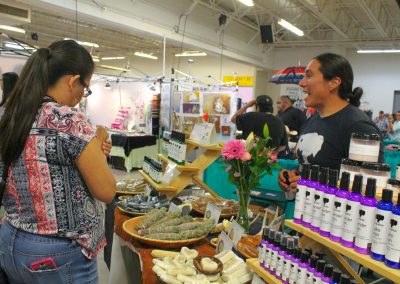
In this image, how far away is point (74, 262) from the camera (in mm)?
1239

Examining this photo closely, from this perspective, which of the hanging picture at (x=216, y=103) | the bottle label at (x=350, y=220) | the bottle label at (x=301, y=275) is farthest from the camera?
Answer: the hanging picture at (x=216, y=103)

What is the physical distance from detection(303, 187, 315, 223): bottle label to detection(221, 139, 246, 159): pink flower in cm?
60

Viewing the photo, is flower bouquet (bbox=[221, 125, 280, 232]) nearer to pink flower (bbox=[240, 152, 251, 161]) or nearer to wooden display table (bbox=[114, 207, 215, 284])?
pink flower (bbox=[240, 152, 251, 161])

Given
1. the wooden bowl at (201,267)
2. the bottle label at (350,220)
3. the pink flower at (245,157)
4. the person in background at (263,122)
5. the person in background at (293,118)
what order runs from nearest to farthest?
the bottle label at (350,220) → the wooden bowl at (201,267) → the pink flower at (245,157) → the person in background at (263,122) → the person in background at (293,118)

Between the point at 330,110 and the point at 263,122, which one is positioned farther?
the point at 263,122

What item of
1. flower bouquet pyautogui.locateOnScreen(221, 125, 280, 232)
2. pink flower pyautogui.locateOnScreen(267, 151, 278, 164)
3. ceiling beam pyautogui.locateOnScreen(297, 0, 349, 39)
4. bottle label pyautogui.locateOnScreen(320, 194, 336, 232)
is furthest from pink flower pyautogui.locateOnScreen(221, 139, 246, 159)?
ceiling beam pyautogui.locateOnScreen(297, 0, 349, 39)

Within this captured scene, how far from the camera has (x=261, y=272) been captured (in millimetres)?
1232

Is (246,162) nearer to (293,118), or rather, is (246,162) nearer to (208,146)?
(208,146)

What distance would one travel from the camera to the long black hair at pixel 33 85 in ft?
3.84

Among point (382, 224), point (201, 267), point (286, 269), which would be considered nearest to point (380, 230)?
point (382, 224)

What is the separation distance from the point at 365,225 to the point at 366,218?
0.02 meters

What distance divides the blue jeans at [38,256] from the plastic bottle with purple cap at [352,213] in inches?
34.3

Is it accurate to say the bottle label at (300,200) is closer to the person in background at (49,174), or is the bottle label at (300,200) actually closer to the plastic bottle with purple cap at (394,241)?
the plastic bottle with purple cap at (394,241)

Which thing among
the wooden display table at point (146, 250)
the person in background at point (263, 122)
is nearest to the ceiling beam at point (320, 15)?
the person in background at point (263, 122)
